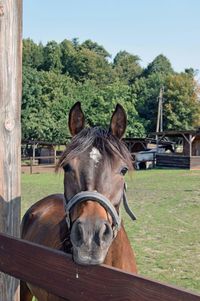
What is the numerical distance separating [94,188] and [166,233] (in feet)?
20.3

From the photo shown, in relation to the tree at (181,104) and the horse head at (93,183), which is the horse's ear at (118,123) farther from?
the tree at (181,104)

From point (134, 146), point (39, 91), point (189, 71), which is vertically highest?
point (189, 71)

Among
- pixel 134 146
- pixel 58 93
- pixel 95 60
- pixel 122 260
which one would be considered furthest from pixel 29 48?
pixel 122 260

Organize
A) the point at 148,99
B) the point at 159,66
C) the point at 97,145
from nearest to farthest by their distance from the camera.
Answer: the point at 97,145 < the point at 148,99 < the point at 159,66

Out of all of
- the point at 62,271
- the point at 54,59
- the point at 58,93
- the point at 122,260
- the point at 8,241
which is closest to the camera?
the point at 62,271

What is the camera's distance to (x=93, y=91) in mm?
46938

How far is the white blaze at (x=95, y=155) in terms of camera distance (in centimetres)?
186

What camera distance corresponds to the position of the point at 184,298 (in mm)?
1182

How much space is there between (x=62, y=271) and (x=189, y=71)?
2564 inches

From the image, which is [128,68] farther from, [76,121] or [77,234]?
[77,234]

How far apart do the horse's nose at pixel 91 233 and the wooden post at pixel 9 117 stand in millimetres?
534

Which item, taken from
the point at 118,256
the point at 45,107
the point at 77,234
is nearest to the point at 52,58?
the point at 45,107

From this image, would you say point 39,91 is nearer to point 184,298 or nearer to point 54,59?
point 54,59

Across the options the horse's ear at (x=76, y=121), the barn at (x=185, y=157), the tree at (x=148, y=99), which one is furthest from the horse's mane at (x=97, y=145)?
the tree at (x=148, y=99)
